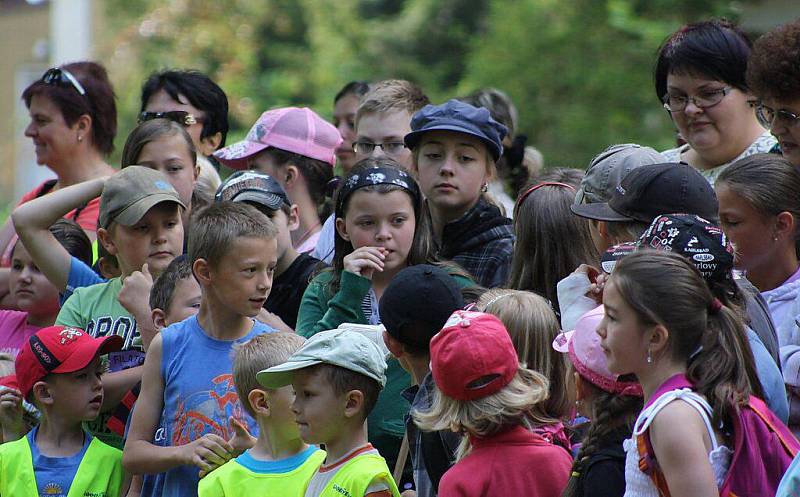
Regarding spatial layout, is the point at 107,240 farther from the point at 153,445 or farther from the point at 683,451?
the point at 683,451

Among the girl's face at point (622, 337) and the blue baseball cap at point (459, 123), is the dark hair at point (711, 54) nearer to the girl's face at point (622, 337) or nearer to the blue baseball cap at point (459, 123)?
the blue baseball cap at point (459, 123)

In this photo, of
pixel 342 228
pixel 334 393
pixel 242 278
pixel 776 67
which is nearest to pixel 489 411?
pixel 334 393

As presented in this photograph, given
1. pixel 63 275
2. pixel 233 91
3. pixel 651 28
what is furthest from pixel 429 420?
pixel 233 91

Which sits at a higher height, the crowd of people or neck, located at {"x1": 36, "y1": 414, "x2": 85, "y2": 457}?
the crowd of people

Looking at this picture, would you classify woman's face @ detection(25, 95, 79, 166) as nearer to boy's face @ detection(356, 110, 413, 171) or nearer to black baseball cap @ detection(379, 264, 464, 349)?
boy's face @ detection(356, 110, 413, 171)

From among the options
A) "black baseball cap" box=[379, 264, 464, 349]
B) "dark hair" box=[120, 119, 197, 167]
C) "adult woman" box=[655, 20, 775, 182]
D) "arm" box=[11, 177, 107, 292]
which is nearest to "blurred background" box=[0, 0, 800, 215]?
"adult woman" box=[655, 20, 775, 182]

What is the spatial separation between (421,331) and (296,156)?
241 centimetres

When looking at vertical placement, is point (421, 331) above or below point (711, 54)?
below

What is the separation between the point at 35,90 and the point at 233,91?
45.7 feet

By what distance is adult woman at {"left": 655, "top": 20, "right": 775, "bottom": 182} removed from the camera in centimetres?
475

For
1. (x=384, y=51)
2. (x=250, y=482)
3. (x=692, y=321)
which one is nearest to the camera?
(x=692, y=321)

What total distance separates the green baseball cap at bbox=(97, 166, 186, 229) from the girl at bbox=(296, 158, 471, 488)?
773mm

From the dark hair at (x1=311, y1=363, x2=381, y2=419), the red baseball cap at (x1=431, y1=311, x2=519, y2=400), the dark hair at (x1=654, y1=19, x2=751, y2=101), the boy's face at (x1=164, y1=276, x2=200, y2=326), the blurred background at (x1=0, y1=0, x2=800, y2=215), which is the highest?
the dark hair at (x1=654, y1=19, x2=751, y2=101)

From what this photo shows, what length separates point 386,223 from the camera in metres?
4.70
